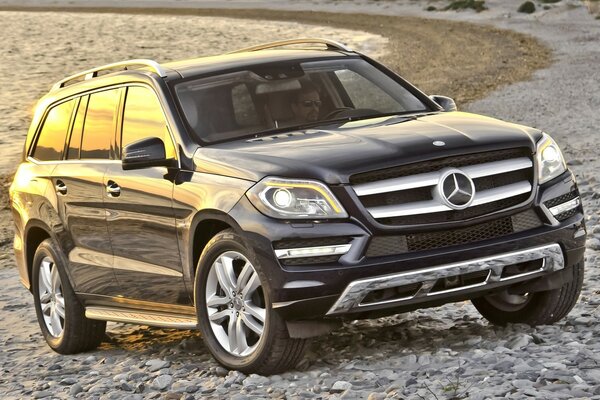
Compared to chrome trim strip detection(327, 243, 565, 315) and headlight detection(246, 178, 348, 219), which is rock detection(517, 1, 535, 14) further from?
headlight detection(246, 178, 348, 219)

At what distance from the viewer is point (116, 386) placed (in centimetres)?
809

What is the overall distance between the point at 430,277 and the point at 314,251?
572 millimetres

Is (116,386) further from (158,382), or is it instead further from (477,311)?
(477,311)

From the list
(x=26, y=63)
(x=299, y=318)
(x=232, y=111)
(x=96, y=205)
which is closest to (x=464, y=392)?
(x=299, y=318)

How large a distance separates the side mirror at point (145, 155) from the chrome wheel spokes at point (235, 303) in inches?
29.6

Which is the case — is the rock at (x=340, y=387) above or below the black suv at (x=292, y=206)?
below

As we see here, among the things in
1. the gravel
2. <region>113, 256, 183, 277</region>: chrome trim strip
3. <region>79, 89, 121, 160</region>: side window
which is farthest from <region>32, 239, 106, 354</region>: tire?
<region>113, 256, 183, 277</region>: chrome trim strip

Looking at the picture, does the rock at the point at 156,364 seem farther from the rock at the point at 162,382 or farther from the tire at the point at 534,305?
the tire at the point at 534,305

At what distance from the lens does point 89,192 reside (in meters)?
8.79

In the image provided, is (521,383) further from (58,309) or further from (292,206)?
(58,309)

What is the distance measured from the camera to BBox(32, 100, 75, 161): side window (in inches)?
379

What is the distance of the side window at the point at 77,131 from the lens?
9305 millimetres

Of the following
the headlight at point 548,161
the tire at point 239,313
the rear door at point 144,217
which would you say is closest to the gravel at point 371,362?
the tire at point 239,313

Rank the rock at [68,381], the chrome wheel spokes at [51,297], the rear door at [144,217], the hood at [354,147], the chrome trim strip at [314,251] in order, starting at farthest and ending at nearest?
the chrome wheel spokes at [51,297], the rock at [68,381], the rear door at [144,217], the hood at [354,147], the chrome trim strip at [314,251]
